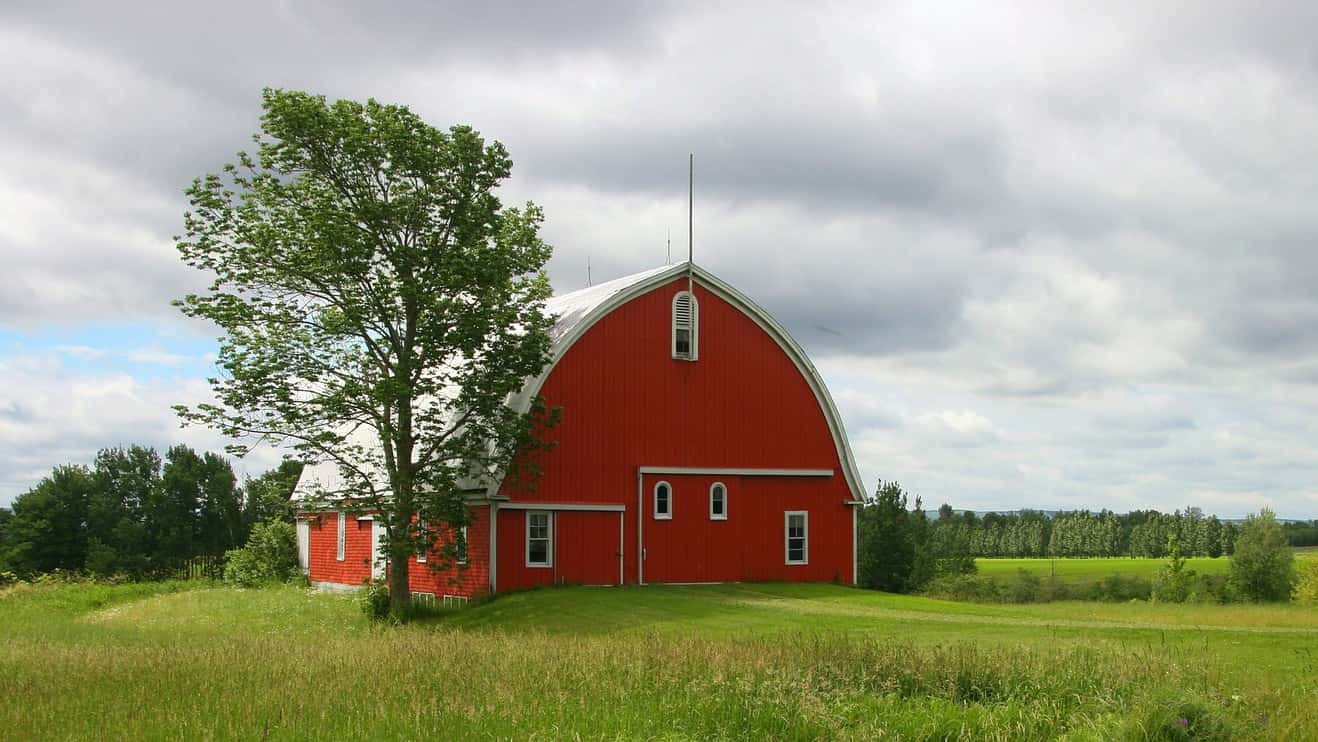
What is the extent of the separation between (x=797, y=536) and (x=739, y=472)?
290cm

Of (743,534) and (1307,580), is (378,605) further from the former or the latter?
(1307,580)

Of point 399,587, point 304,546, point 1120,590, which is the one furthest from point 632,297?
point 1120,590

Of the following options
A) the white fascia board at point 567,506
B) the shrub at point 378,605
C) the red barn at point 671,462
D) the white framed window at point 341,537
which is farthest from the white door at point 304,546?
the white fascia board at point 567,506

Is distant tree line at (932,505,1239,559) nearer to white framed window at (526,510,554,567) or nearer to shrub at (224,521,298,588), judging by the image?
shrub at (224,521,298,588)

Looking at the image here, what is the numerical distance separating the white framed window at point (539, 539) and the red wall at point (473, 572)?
3.81 feet

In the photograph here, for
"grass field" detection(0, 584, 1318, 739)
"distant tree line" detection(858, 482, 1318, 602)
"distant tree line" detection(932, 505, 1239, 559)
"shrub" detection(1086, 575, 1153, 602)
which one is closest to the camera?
"grass field" detection(0, 584, 1318, 739)

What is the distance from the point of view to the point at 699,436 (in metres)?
34.9

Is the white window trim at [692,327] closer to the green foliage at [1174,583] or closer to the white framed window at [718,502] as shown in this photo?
the white framed window at [718,502]

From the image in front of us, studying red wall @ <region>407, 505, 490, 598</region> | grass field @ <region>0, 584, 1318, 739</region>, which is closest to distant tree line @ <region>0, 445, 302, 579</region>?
red wall @ <region>407, 505, 490, 598</region>

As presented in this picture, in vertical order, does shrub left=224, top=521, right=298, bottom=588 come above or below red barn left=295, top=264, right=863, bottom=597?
below

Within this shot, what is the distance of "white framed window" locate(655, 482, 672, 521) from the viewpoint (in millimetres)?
34216

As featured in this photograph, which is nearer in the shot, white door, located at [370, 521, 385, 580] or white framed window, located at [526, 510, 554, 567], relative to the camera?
white framed window, located at [526, 510, 554, 567]

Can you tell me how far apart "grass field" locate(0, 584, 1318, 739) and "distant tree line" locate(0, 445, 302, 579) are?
37.8m

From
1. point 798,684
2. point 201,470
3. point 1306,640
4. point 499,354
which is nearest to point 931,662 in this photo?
A: point 798,684
